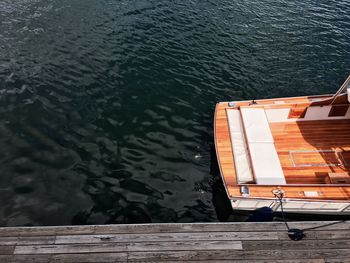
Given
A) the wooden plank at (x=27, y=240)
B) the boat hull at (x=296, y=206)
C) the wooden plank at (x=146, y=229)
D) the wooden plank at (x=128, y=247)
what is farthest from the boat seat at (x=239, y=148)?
the wooden plank at (x=27, y=240)

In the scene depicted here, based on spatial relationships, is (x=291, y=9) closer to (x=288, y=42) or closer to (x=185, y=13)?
(x=288, y=42)

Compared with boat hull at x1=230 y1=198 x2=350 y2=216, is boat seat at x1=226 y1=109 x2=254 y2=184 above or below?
above

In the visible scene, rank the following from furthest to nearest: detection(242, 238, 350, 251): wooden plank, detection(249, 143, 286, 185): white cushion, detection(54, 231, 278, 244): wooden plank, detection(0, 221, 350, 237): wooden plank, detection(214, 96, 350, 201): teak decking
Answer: detection(249, 143, 286, 185): white cushion < detection(214, 96, 350, 201): teak decking < detection(0, 221, 350, 237): wooden plank < detection(54, 231, 278, 244): wooden plank < detection(242, 238, 350, 251): wooden plank

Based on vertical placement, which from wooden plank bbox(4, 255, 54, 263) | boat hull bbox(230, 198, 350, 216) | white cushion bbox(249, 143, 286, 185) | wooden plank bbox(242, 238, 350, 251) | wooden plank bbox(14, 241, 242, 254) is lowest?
wooden plank bbox(4, 255, 54, 263)

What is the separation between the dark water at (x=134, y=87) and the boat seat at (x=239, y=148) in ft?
6.38

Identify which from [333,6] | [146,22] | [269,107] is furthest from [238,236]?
[333,6]

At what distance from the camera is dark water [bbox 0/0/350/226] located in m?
16.3

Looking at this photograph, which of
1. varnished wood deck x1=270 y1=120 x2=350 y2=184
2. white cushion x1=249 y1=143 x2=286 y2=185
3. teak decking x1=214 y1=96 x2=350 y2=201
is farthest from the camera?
varnished wood deck x1=270 y1=120 x2=350 y2=184

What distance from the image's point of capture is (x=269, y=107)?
1880 centimetres

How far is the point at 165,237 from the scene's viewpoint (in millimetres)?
12531

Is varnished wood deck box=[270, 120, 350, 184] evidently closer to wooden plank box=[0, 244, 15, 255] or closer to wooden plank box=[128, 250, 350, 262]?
wooden plank box=[128, 250, 350, 262]

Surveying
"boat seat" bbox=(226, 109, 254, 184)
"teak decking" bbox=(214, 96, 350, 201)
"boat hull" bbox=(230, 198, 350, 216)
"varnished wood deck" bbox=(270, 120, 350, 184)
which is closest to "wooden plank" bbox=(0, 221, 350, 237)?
"boat hull" bbox=(230, 198, 350, 216)

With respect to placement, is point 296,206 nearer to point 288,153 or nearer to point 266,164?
point 266,164

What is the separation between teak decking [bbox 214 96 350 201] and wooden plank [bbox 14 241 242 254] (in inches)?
119
